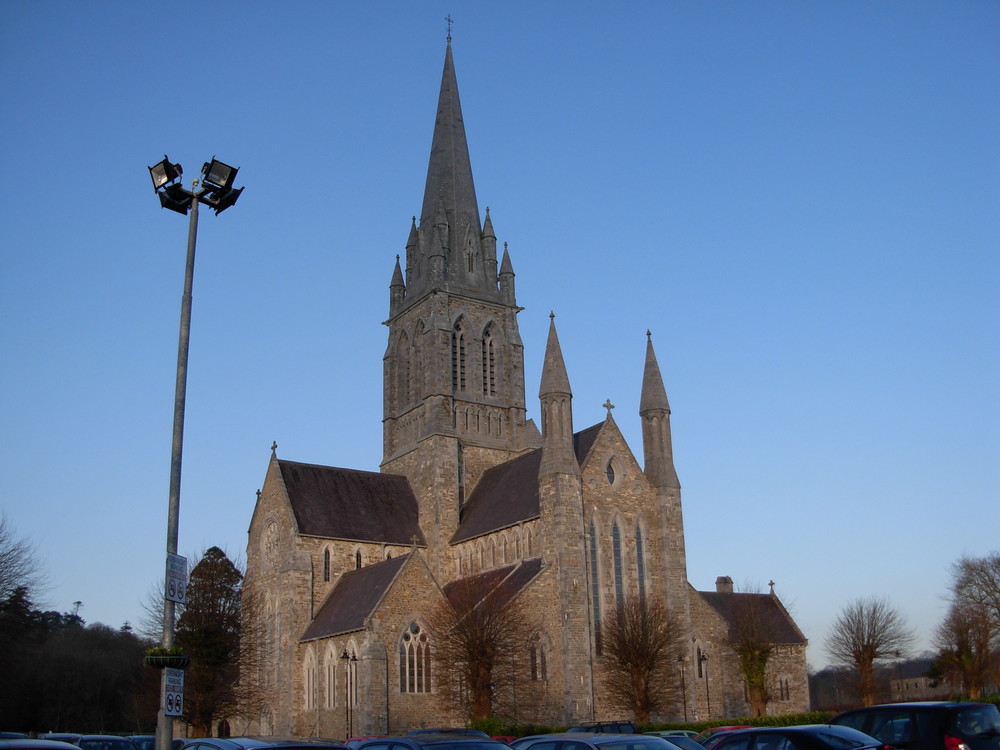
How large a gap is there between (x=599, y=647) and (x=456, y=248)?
2553 centimetres

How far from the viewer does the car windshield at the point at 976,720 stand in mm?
15330

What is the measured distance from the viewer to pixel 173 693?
606 inches

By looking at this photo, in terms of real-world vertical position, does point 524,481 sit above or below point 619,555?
above

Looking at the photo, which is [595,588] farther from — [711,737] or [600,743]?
[600,743]

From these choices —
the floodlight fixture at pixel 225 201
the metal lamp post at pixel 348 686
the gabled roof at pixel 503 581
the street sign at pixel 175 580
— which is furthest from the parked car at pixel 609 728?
the floodlight fixture at pixel 225 201

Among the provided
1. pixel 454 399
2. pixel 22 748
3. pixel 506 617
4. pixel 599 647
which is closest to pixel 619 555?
pixel 599 647

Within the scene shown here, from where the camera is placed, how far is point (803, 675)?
A: 56500mm

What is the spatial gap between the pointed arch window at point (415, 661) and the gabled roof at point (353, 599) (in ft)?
6.65

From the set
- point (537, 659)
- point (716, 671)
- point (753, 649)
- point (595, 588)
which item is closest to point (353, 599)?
point (537, 659)

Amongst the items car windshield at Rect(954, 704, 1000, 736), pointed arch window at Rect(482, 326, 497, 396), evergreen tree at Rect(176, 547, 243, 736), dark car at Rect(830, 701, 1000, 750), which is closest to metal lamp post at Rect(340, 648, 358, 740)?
evergreen tree at Rect(176, 547, 243, 736)

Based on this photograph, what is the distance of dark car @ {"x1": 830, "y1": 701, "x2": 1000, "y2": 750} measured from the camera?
599 inches

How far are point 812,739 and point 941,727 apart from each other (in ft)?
7.01

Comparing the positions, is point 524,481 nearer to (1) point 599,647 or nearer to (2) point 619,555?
(2) point 619,555

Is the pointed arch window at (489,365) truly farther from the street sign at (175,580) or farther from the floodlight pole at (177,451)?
the street sign at (175,580)
